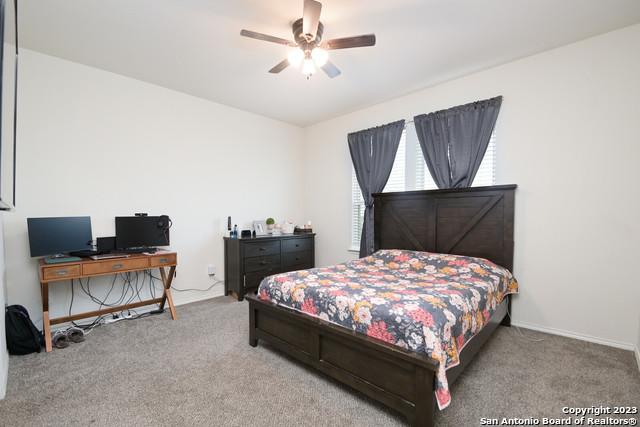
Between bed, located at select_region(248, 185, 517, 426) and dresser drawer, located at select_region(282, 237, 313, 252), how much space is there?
1427mm

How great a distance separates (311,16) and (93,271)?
2890 millimetres

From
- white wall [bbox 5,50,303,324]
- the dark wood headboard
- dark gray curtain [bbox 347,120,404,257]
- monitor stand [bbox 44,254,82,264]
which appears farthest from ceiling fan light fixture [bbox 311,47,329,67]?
monitor stand [bbox 44,254,82,264]

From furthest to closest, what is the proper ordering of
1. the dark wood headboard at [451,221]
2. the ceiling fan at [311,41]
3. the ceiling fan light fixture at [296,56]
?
the dark wood headboard at [451,221]
the ceiling fan light fixture at [296,56]
the ceiling fan at [311,41]

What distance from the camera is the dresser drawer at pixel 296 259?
4.46 m

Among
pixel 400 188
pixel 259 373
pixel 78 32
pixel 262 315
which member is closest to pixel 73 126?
pixel 78 32

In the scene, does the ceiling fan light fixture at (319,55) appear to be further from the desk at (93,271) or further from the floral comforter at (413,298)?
the desk at (93,271)

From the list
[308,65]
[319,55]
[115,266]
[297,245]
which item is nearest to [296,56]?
[308,65]

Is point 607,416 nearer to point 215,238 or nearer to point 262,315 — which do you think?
point 262,315

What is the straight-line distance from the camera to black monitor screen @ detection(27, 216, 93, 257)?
8.77 feet

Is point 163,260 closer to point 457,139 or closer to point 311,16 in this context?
point 311,16

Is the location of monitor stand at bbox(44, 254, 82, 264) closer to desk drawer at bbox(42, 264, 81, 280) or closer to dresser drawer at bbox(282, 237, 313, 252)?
desk drawer at bbox(42, 264, 81, 280)

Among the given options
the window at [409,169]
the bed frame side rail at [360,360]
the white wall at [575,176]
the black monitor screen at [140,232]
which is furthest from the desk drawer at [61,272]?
the white wall at [575,176]

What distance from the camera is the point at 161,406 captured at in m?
1.83

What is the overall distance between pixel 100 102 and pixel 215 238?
2081 millimetres
